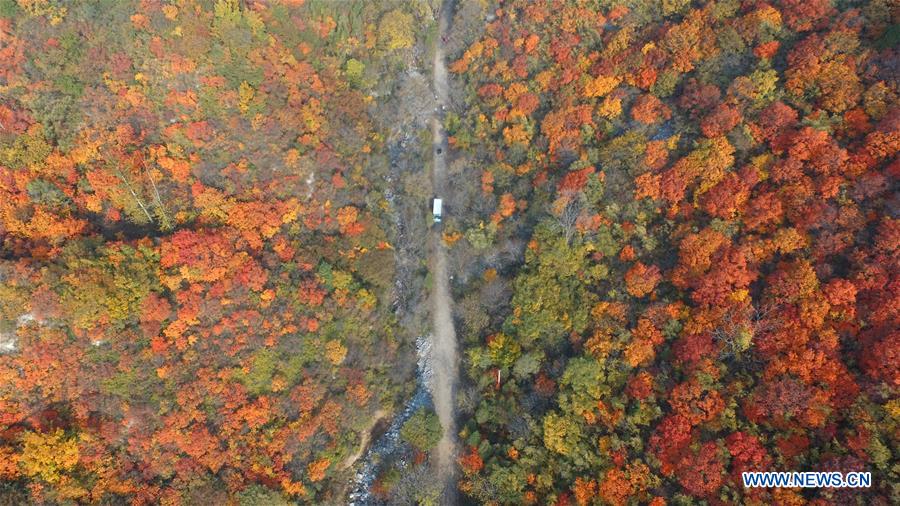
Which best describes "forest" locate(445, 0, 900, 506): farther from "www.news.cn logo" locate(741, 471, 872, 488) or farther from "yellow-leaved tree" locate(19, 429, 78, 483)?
"yellow-leaved tree" locate(19, 429, 78, 483)

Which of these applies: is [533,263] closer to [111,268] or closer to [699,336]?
[699,336]

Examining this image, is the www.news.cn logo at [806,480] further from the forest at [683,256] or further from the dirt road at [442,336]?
the dirt road at [442,336]

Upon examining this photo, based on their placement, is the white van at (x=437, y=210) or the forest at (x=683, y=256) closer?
the forest at (x=683, y=256)

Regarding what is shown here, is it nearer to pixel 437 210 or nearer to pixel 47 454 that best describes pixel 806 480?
pixel 437 210

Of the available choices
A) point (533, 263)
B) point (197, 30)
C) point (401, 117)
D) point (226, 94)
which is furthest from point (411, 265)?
point (197, 30)

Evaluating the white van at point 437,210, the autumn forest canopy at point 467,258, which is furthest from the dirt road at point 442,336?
the white van at point 437,210

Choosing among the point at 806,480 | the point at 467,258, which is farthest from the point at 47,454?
the point at 806,480
